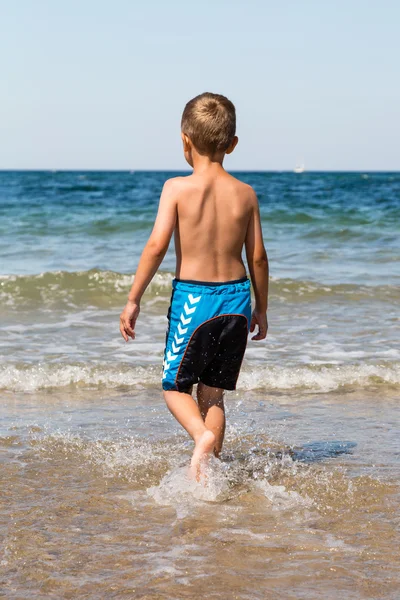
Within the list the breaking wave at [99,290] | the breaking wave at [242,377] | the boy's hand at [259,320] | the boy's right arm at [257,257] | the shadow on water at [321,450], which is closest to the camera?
the boy's right arm at [257,257]

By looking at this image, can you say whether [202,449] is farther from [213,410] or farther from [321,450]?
[321,450]

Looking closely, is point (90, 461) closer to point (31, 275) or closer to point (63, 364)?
point (63, 364)

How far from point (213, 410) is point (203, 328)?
0.47m

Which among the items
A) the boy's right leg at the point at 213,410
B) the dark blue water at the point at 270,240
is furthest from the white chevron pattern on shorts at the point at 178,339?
the dark blue water at the point at 270,240

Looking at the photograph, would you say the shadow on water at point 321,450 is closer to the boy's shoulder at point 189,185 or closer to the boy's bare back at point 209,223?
the boy's bare back at point 209,223

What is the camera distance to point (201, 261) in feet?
11.3

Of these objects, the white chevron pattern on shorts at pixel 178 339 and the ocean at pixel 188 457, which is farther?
the white chevron pattern on shorts at pixel 178 339

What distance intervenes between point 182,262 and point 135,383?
8.75ft

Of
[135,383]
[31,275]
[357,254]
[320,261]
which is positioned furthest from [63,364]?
[357,254]

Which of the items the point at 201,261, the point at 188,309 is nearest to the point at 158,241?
the point at 201,261
